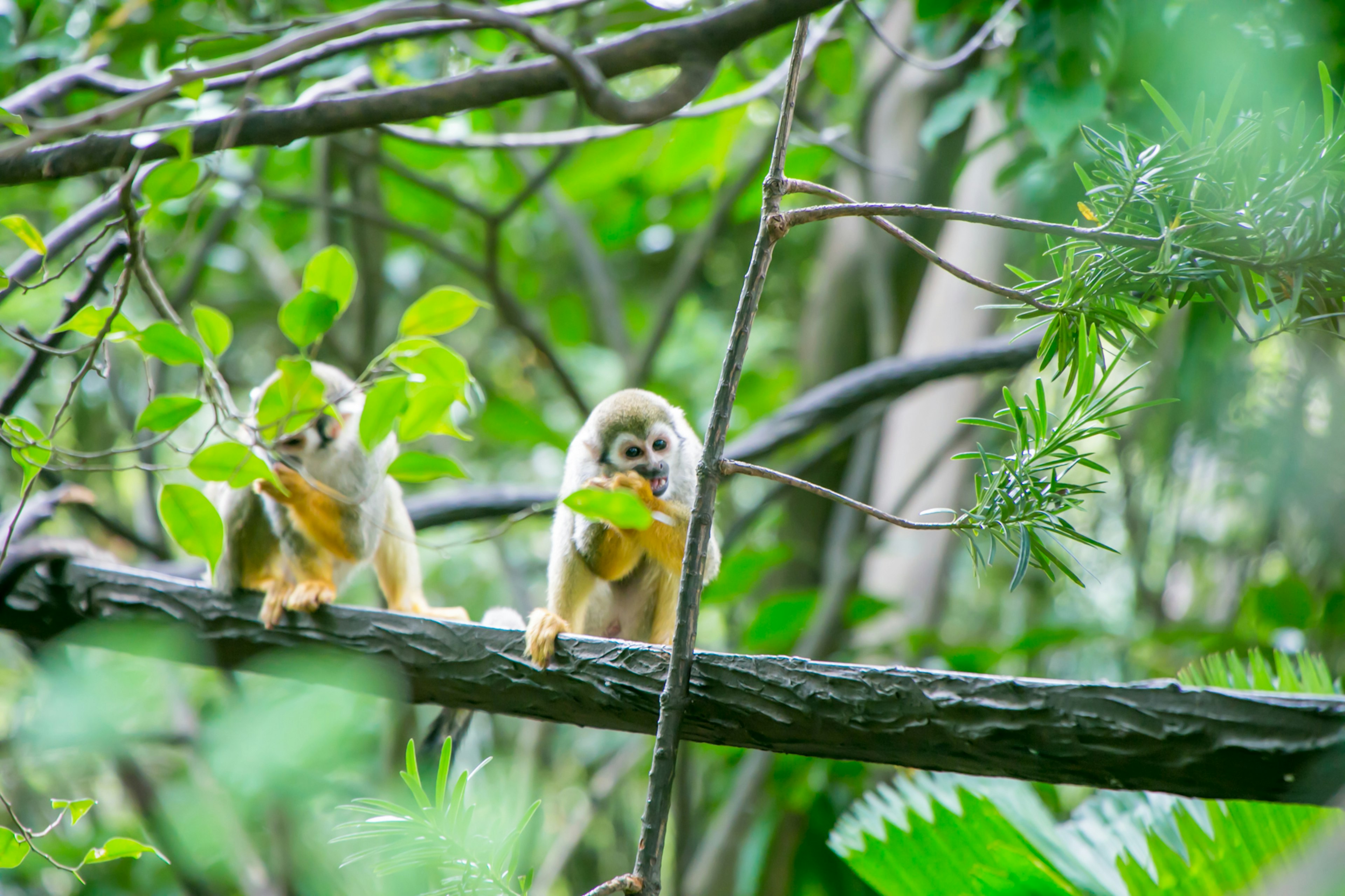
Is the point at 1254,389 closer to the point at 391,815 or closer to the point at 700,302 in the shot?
the point at 700,302

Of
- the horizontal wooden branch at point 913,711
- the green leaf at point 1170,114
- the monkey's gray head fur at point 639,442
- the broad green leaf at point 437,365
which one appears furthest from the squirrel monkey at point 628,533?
the green leaf at point 1170,114

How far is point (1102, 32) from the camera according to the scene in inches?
77.7

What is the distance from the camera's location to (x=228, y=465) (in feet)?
4.16

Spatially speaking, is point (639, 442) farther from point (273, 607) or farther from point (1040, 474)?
point (1040, 474)

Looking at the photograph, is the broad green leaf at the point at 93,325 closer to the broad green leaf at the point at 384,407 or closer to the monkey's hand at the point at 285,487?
the broad green leaf at the point at 384,407

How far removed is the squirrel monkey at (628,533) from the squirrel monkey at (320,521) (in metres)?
0.34

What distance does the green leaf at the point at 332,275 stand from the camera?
1371mm

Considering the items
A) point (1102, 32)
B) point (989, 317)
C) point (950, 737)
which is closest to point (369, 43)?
point (950, 737)

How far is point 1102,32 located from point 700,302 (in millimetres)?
3231

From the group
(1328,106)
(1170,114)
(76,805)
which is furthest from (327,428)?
(1328,106)

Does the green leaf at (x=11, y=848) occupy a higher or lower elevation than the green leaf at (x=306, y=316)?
lower

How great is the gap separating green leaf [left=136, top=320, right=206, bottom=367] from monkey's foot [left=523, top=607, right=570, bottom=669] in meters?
0.64

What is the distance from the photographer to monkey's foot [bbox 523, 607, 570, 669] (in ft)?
4.93

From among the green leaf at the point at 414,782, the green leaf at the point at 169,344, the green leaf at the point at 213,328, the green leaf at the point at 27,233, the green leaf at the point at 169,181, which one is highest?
the green leaf at the point at 169,181
